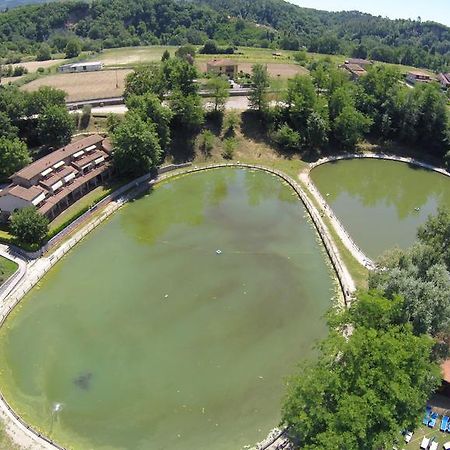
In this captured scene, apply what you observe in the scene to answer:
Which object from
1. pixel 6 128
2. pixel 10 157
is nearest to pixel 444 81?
pixel 6 128

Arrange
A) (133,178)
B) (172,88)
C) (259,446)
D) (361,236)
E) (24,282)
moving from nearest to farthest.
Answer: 1. (259,446)
2. (24,282)
3. (361,236)
4. (133,178)
5. (172,88)

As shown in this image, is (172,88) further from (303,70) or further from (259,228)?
(303,70)

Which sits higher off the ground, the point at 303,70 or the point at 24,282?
the point at 303,70

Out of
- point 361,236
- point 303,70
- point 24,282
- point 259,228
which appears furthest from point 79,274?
point 303,70

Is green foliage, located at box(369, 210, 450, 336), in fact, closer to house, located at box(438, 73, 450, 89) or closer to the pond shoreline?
the pond shoreline

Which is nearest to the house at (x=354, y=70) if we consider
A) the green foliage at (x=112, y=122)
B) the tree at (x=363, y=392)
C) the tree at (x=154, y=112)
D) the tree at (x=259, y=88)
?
the tree at (x=259, y=88)

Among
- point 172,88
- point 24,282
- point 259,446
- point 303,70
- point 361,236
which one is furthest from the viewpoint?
point 303,70
